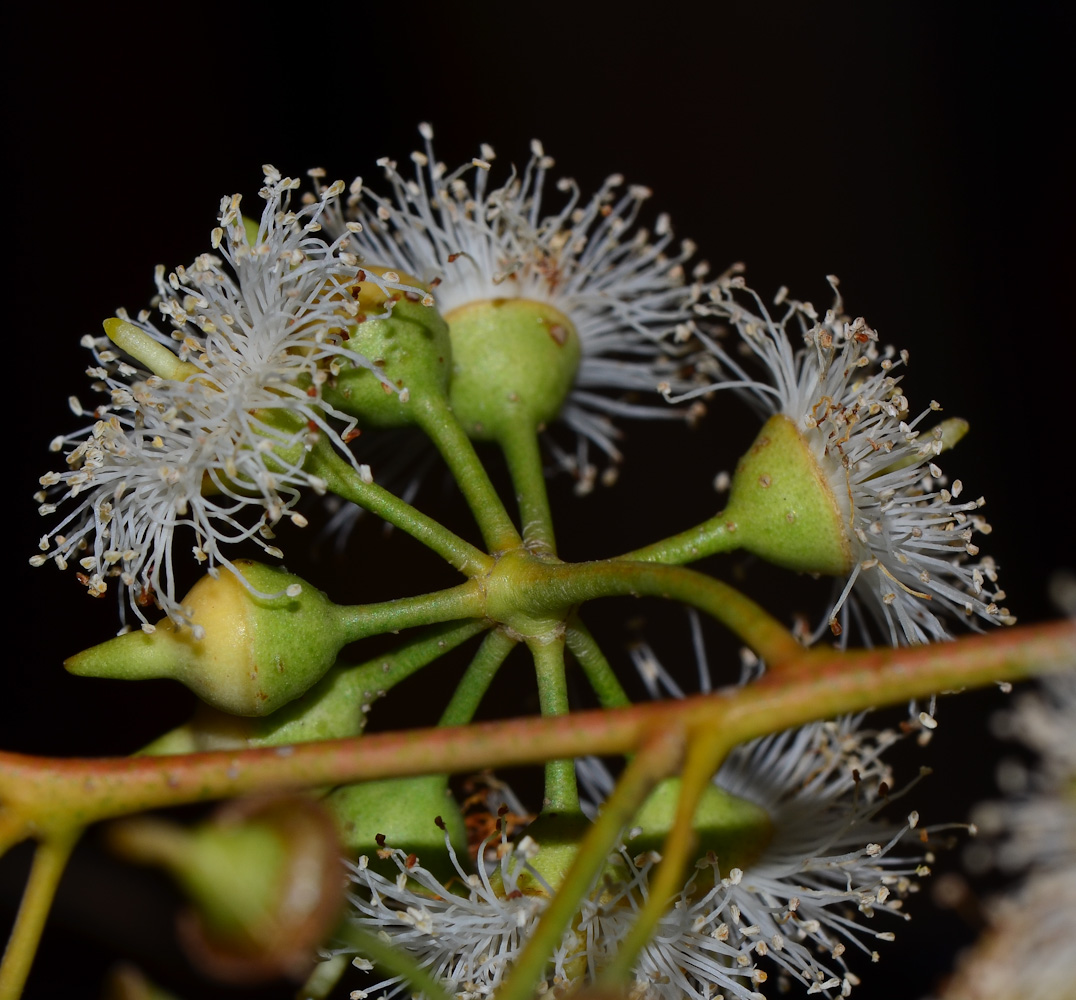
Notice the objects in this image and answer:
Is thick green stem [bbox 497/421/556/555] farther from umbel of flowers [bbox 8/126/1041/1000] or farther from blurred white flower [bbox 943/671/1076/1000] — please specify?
blurred white flower [bbox 943/671/1076/1000]

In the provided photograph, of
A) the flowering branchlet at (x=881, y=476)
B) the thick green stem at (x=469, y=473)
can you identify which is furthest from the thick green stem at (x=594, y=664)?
the flowering branchlet at (x=881, y=476)

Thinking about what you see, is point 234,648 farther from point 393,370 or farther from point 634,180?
point 634,180

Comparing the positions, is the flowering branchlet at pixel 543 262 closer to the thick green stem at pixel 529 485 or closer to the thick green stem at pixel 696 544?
the thick green stem at pixel 529 485

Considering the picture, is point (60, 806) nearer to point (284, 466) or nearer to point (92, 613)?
point (284, 466)

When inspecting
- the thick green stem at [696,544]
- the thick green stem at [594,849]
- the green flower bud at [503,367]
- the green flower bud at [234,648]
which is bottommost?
the thick green stem at [594,849]

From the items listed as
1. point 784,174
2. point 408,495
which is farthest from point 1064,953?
point 784,174

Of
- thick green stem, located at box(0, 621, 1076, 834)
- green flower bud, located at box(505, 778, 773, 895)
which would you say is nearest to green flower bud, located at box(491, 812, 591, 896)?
green flower bud, located at box(505, 778, 773, 895)
